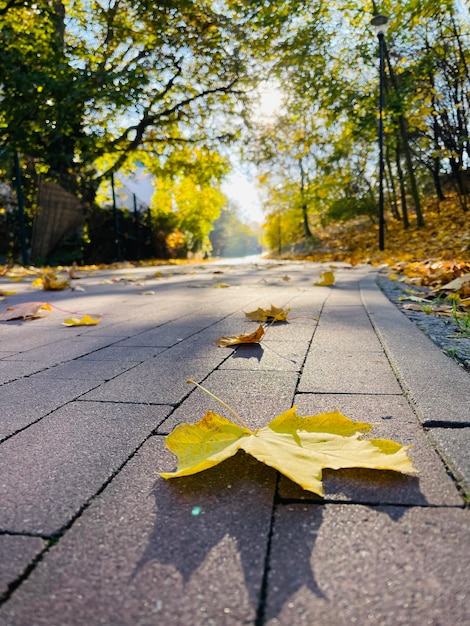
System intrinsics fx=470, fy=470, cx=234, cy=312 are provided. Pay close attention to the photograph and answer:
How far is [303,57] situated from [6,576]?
44.4ft

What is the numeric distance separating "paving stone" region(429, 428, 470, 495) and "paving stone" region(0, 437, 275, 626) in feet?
1.15

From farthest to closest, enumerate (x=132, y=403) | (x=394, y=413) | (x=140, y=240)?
(x=140, y=240)
(x=132, y=403)
(x=394, y=413)

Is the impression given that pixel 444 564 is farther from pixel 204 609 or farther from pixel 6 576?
pixel 6 576

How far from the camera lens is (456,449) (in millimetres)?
977

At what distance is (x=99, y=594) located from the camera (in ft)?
2.01

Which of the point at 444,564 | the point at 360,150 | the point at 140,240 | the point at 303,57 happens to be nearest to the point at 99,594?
the point at 444,564

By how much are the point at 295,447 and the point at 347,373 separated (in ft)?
2.42

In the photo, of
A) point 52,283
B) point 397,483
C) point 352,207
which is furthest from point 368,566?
point 352,207

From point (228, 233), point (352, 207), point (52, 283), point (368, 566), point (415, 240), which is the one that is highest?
point (228, 233)

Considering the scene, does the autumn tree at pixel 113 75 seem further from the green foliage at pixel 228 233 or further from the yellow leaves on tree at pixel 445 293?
the green foliage at pixel 228 233

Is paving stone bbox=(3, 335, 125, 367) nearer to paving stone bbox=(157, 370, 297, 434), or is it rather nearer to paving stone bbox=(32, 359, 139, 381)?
paving stone bbox=(32, 359, 139, 381)

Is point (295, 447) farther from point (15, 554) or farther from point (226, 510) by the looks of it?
point (15, 554)

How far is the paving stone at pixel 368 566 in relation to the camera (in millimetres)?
571

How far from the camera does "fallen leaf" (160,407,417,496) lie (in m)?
0.86
